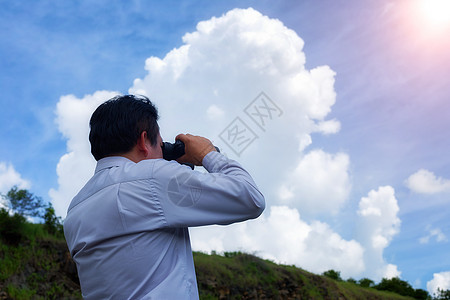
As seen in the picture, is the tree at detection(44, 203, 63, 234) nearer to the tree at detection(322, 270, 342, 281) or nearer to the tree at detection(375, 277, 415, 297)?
the tree at detection(322, 270, 342, 281)

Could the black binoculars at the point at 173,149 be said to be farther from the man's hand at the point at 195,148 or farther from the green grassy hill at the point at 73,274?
the green grassy hill at the point at 73,274

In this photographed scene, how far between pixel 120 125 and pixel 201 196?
1.79ft

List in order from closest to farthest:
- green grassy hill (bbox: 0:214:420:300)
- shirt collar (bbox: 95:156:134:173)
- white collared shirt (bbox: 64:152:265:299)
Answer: white collared shirt (bbox: 64:152:265:299)
shirt collar (bbox: 95:156:134:173)
green grassy hill (bbox: 0:214:420:300)

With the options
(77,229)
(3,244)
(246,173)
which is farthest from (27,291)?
(246,173)

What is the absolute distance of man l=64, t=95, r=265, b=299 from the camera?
1.60 m

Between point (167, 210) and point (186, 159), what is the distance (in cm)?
47

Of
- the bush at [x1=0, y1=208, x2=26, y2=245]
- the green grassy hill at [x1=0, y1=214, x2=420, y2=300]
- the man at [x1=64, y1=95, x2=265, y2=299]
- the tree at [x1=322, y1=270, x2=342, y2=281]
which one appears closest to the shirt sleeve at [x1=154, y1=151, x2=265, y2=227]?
the man at [x1=64, y1=95, x2=265, y2=299]

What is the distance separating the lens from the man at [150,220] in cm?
→ 160

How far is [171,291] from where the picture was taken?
1549 mm

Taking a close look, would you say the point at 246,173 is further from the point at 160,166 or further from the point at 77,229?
the point at 77,229

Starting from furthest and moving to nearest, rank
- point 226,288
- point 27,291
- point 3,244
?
point 226,288, point 3,244, point 27,291

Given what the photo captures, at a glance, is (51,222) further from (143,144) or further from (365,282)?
(365,282)

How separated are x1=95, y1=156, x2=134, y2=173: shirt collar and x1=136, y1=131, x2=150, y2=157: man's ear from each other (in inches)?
3.0

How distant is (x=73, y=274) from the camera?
6992 mm
